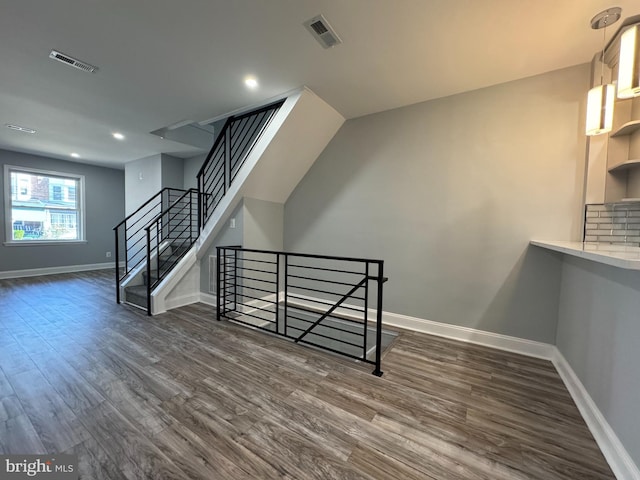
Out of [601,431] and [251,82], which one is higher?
[251,82]

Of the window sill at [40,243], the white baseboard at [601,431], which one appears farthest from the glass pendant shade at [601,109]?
the window sill at [40,243]

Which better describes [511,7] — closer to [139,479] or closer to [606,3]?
[606,3]

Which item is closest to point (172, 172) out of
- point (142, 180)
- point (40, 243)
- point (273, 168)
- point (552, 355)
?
point (142, 180)

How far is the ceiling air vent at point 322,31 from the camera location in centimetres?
196

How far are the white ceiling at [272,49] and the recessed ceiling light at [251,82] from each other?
7 cm

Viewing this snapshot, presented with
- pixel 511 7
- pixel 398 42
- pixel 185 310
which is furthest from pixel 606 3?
pixel 185 310

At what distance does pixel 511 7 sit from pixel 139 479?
363cm

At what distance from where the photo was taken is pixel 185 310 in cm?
374

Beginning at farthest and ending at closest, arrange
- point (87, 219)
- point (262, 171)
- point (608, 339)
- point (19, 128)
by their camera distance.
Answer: point (87, 219) < point (19, 128) < point (262, 171) < point (608, 339)

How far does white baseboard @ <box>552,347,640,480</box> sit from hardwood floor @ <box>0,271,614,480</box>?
0.18 feet

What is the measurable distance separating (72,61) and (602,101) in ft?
15.0

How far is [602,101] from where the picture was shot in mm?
1903

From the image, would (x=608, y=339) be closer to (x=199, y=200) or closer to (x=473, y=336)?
(x=473, y=336)
